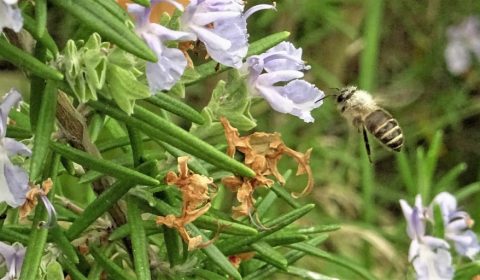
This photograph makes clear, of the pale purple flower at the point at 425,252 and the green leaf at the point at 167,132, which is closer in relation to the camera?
the green leaf at the point at 167,132

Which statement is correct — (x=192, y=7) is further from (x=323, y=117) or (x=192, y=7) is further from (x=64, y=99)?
(x=323, y=117)

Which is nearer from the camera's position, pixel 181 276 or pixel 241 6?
pixel 241 6

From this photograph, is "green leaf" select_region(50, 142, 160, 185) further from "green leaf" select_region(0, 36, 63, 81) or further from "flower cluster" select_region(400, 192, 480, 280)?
"flower cluster" select_region(400, 192, 480, 280)

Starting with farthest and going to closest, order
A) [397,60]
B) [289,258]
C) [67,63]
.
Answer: [397,60] → [289,258] → [67,63]

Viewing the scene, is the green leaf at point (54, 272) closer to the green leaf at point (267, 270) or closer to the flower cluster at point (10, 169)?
the flower cluster at point (10, 169)

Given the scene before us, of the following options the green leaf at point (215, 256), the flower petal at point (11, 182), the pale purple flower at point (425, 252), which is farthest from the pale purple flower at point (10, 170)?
the pale purple flower at point (425, 252)

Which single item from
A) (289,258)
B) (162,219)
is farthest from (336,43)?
(162,219)

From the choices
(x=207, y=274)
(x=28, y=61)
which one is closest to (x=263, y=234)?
(x=207, y=274)

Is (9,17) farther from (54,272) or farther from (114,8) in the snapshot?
(54,272)
